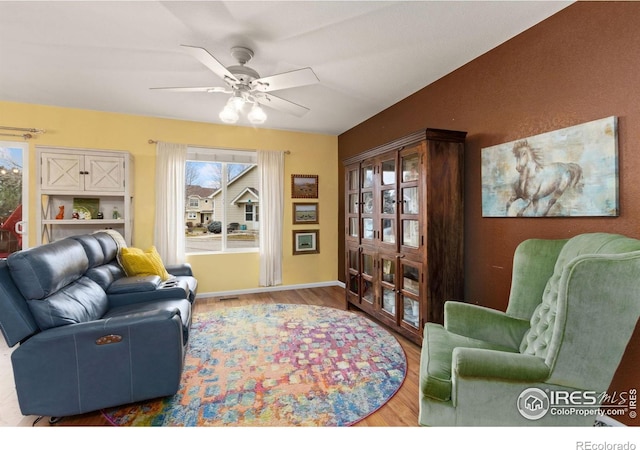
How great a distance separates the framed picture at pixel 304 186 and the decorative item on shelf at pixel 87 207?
2653 millimetres

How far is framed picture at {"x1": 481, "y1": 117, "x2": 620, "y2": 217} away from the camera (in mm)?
1717

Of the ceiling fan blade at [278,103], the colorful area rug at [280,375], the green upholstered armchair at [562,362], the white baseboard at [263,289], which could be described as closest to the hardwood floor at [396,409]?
the colorful area rug at [280,375]

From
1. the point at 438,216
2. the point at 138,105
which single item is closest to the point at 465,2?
the point at 438,216

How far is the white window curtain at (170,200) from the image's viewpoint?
4.01m

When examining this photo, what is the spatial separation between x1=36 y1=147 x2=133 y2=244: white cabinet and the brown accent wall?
12.2 ft

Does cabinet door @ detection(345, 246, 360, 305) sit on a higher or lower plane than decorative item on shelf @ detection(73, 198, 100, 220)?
lower

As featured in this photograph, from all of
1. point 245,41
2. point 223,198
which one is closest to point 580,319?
point 245,41

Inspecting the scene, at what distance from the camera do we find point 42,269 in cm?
174

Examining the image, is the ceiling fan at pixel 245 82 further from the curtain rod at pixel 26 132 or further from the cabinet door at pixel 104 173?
the curtain rod at pixel 26 132

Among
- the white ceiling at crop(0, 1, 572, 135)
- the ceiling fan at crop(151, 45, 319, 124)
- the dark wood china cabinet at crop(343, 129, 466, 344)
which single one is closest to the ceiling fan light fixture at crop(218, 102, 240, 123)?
the ceiling fan at crop(151, 45, 319, 124)

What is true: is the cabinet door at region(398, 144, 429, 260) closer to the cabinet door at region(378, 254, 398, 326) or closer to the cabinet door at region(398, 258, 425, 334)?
the cabinet door at region(398, 258, 425, 334)

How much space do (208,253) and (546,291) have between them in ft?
13.3

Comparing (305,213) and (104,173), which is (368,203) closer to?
(305,213)

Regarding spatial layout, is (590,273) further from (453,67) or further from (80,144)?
(80,144)
